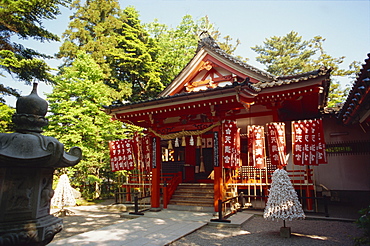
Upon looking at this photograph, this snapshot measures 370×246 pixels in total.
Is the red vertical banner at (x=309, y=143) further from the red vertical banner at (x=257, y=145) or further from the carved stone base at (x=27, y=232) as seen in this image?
the carved stone base at (x=27, y=232)

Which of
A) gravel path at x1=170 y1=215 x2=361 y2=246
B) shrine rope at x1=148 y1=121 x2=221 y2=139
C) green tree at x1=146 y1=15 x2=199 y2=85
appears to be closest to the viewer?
gravel path at x1=170 y1=215 x2=361 y2=246

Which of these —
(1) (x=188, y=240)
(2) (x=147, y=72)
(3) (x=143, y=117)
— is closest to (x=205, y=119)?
(3) (x=143, y=117)

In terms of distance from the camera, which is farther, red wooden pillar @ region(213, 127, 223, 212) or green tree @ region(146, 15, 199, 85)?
green tree @ region(146, 15, 199, 85)

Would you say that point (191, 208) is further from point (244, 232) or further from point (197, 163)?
point (197, 163)

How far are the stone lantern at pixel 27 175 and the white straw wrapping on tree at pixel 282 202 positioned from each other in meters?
5.19

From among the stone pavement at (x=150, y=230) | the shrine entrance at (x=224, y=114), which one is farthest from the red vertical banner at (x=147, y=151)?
the stone pavement at (x=150, y=230)

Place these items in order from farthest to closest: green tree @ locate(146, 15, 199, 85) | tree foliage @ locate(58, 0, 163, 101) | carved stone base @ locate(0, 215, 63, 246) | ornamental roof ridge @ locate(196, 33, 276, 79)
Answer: green tree @ locate(146, 15, 199, 85) < tree foliage @ locate(58, 0, 163, 101) < ornamental roof ridge @ locate(196, 33, 276, 79) < carved stone base @ locate(0, 215, 63, 246)

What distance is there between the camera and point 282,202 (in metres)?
6.52

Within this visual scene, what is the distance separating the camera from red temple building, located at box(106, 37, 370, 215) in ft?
31.4

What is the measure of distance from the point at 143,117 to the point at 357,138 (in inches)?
410

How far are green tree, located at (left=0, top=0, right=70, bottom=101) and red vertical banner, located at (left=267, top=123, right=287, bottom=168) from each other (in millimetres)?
12049

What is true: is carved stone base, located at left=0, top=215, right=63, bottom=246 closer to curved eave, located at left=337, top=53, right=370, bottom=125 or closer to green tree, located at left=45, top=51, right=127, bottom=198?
curved eave, located at left=337, top=53, right=370, bottom=125

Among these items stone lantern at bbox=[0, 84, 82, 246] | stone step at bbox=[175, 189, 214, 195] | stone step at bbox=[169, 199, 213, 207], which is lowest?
stone step at bbox=[169, 199, 213, 207]

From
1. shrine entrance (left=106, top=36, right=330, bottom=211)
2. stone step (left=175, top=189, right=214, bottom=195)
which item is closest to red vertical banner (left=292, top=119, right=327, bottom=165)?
shrine entrance (left=106, top=36, right=330, bottom=211)
